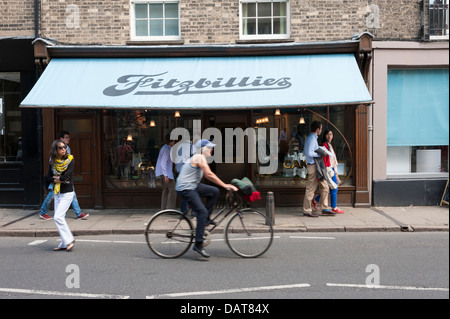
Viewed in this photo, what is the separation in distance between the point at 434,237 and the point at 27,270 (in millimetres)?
6853

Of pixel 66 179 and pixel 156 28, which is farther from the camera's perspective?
pixel 156 28

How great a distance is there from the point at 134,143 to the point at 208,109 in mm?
2542

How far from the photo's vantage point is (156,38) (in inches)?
434

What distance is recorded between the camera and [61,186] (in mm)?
7246

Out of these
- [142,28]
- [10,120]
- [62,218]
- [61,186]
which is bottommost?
[62,218]

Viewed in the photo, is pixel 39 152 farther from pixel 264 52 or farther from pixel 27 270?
pixel 264 52

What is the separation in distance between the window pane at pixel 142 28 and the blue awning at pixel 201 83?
895 millimetres

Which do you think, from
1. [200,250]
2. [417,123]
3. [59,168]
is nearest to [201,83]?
[59,168]

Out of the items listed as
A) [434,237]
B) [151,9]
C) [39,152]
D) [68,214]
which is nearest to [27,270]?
[68,214]

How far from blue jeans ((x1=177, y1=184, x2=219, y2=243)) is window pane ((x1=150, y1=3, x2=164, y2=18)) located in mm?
6427

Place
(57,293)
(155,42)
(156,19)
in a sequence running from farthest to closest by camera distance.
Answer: (156,19)
(155,42)
(57,293)

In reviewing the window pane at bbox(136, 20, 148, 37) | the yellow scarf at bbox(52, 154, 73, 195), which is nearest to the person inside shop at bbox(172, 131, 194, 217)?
the window pane at bbox(136, 20, 148, 37)

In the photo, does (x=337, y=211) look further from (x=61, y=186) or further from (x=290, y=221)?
(x=61, y=186)

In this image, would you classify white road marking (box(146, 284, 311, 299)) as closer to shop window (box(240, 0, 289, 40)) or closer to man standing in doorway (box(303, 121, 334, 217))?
man standing in doorway (box(303, 121, 334, 217))
